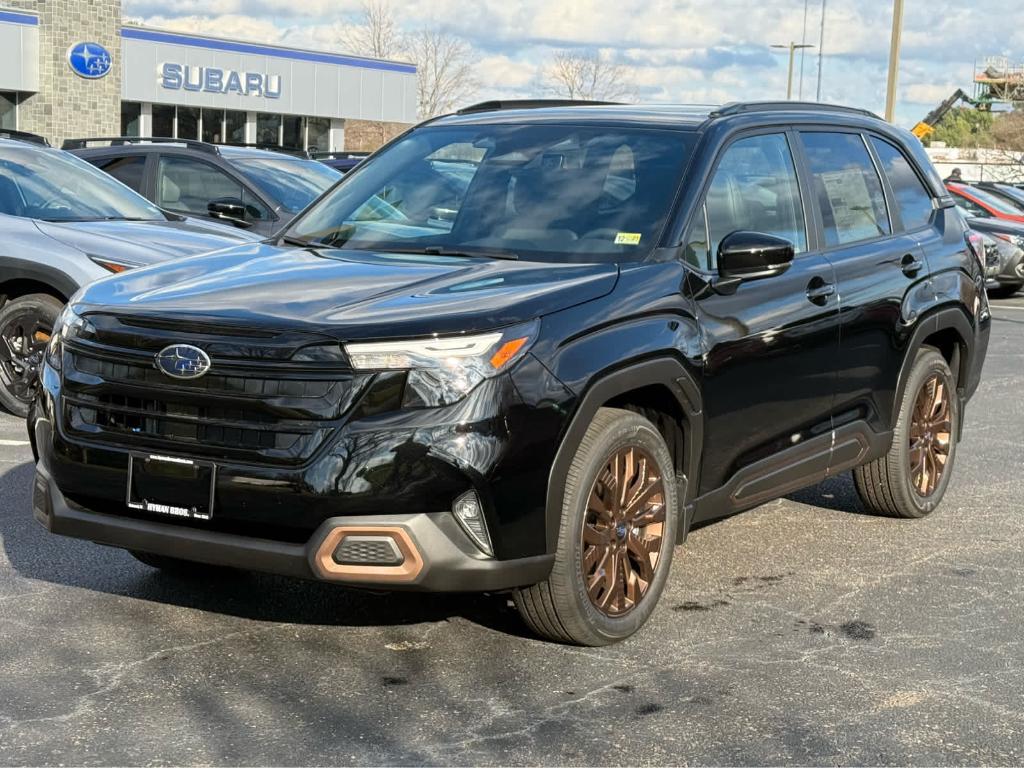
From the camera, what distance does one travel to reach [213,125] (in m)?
47.7

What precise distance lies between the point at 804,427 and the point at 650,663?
1.49 m

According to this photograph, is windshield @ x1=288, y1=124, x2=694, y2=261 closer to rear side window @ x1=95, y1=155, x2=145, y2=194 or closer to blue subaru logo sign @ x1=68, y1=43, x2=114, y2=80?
rear side window @ x1=95, y1=155, x2=145, y2=194

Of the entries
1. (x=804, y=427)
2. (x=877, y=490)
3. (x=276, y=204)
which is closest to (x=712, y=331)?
(x=804, y=427)

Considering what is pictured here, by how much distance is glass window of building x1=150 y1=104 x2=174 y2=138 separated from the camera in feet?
150

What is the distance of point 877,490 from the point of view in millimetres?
6980

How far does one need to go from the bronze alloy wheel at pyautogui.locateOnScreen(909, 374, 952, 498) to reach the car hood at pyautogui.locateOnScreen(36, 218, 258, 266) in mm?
4009

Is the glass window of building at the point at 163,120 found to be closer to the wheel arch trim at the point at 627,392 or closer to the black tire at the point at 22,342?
the black tire at the point at 22,342

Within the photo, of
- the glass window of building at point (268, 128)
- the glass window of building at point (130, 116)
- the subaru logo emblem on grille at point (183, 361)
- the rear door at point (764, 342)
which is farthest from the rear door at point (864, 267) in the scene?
the glass window of building at point (268, 128)

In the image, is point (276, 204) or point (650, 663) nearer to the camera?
point (650, 663)

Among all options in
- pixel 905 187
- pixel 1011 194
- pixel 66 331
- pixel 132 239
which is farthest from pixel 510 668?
pixel 1011 194

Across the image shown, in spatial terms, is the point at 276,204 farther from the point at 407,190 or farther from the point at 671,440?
the point at 671,440

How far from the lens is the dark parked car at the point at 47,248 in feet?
29.0

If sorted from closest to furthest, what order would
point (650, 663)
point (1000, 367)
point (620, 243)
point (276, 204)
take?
point (650, 663) < point (620, 243) < point (276, 204) < point (1000, 367)

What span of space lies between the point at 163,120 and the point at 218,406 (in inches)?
1711
